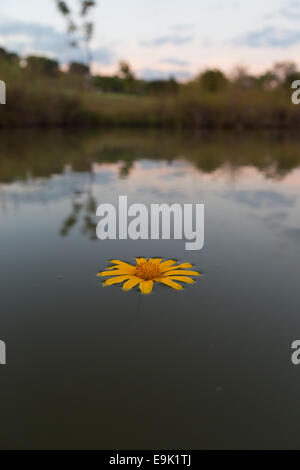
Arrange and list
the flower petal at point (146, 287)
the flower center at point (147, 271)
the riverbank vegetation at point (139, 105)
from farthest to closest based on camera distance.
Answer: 1. the riverbank vegetation at point (139, 105)
2. the flower center at point (147, 271)
3. the flower petal at point (146, 287)

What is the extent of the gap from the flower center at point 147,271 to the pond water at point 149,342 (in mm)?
94

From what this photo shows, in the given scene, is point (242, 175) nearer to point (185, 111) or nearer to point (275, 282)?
point (275, 282)

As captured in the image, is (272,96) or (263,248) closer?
(263,248)

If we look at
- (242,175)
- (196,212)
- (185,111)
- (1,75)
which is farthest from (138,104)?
(196,212)

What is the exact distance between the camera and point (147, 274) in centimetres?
235

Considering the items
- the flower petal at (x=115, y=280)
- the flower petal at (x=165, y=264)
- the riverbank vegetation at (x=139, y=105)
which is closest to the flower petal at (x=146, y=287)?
the flower petal at (x=115, y=280)

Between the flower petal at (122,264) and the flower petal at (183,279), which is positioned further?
the flower petal at (122,264)

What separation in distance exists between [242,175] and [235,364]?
20.6ft

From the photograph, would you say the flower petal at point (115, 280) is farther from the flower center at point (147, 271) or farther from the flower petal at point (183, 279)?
the flower petal at point (183, 279)

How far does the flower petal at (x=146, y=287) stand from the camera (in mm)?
2242

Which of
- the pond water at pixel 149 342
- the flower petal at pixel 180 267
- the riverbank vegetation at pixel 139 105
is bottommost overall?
the pond water at pixel 149 342

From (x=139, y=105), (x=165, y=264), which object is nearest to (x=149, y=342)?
(x=165, y=264)

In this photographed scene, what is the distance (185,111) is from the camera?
28.9 meters

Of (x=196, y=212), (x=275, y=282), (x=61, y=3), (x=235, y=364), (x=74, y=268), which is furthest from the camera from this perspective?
(x=61, y=3)
